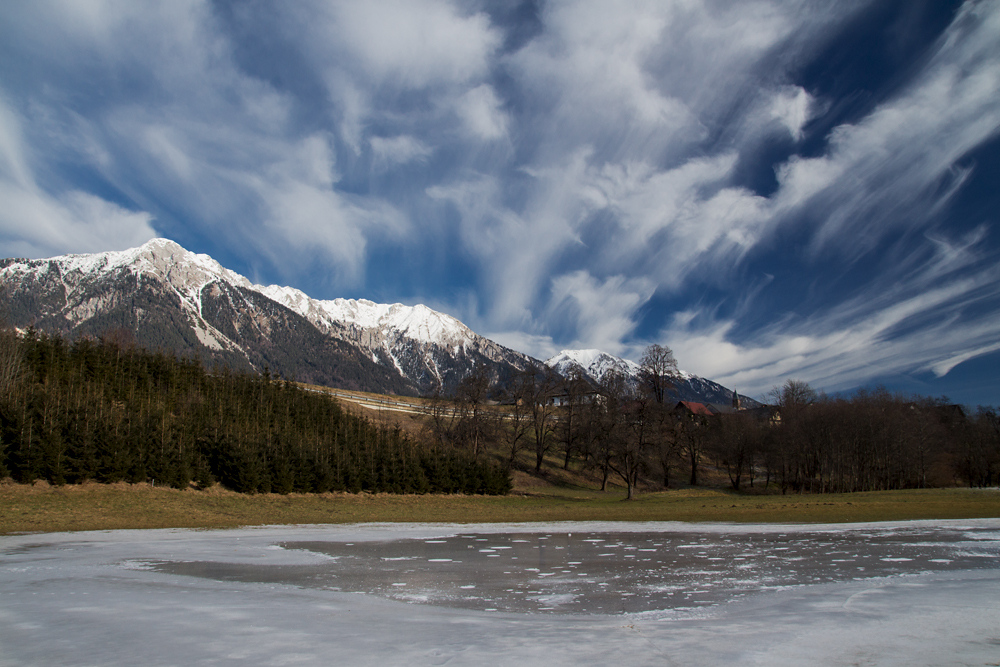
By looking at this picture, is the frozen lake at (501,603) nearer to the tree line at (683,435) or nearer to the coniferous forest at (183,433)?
the coniferous forest at (183,433)

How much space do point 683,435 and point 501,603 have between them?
2209 inches

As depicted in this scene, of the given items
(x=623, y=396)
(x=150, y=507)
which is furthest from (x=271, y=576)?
(x=623, y=396)

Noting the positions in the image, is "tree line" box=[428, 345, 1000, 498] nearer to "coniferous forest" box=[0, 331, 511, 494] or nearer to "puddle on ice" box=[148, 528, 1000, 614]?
"coniferous forest" box=[0, 331, 511, 494]

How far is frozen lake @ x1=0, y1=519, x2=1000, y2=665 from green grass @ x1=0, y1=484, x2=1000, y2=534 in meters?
8.29

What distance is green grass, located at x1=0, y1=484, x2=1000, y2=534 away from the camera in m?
22.4

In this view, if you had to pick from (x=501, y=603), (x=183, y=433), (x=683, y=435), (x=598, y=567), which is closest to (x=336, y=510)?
(x=183, y=433)

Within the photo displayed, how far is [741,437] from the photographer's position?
63.7 m

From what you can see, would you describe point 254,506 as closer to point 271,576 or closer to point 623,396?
point 271,576

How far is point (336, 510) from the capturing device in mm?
30234

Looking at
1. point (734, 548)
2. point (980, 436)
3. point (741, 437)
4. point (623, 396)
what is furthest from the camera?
point (980, 436)

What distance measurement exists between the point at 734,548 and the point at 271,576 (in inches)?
461

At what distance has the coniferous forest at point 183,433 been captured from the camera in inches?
1038

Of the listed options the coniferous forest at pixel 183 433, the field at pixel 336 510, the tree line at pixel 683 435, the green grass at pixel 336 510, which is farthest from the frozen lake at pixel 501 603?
the tree line at pixel 683 435

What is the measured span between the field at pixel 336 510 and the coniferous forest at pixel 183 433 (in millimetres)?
1181
